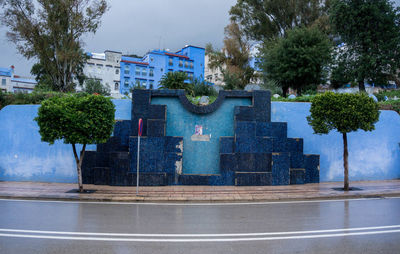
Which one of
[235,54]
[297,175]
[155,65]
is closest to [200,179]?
[297,175]

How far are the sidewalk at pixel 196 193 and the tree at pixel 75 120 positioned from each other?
1256 millimetres

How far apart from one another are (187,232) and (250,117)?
8339 mm

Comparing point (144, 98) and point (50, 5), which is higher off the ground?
point (50, 5)

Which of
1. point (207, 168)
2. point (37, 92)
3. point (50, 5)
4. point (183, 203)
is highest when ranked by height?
point (50, 5)

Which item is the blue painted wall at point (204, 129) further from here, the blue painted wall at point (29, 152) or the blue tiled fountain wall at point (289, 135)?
the blue painted wall at point (29, 152)

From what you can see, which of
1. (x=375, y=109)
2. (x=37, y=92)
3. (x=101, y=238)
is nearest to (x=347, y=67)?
(x=375, y=109)

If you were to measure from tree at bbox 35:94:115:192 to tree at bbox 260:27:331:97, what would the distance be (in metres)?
18.3

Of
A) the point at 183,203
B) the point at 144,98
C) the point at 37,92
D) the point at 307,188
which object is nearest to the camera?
the point at 183,203

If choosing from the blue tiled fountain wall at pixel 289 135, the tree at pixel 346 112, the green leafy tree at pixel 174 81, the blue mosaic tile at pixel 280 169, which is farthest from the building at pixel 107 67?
the tree at pixel 346 112

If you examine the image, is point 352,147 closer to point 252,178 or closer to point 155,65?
point 252,178

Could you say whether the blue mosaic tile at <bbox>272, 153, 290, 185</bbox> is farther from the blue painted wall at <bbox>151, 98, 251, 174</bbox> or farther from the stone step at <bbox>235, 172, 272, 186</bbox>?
the blue painted wall at <bbox>151, 98, 251, 174</bbox>

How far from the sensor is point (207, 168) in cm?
1387

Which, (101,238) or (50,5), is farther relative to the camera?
(50,5)

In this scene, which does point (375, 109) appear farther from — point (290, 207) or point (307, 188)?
point (290, 207)
